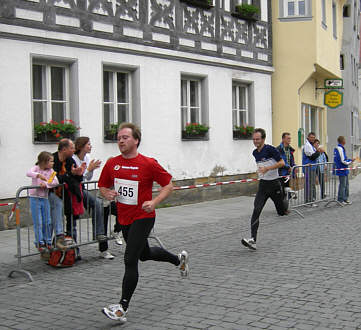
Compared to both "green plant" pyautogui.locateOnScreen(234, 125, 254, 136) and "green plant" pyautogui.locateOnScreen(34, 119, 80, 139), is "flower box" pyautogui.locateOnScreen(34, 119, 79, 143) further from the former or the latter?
"green plant" pyautogui.locateOnScreen(234, 125, 254, 136)

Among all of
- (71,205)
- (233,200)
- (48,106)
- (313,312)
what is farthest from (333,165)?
(313,312)

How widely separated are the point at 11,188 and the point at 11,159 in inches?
21.9

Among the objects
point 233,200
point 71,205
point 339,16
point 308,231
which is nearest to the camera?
point 71,205

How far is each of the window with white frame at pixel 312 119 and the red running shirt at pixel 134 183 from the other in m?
17.3

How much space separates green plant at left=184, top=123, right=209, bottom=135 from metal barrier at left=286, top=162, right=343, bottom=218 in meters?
3.17

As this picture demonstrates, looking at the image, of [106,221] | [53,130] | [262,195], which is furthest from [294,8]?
[106,221]

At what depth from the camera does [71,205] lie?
8.64m

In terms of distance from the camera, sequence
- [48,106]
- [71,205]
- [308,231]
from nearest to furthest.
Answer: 1. [71,205]
2. [308,231]
3. [48,106]

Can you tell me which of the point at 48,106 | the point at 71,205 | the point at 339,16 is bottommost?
the point at 71,205

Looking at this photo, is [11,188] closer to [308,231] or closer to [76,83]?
[76,83]

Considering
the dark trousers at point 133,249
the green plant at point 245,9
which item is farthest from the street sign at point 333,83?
the dark trousers at point 133,249

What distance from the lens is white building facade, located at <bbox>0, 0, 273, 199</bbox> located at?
11.8m

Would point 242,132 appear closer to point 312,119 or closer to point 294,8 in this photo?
point 294,8

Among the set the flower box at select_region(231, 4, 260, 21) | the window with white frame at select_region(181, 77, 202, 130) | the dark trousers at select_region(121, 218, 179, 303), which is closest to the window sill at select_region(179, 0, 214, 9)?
the flower box at select_region(231, 4, 260, 21)
